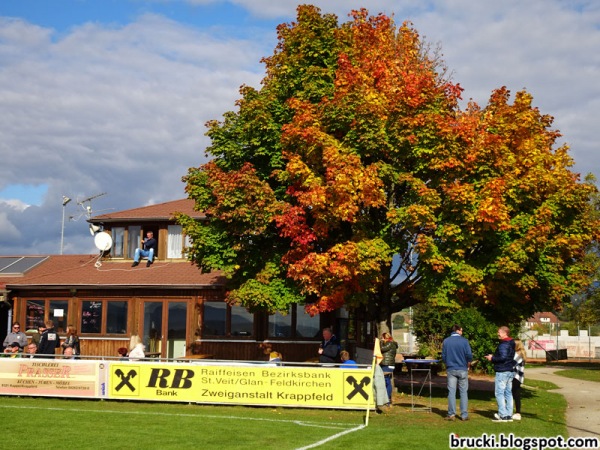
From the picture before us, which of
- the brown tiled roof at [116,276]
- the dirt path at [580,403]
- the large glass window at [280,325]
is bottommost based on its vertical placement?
the dirt path at [580,403]

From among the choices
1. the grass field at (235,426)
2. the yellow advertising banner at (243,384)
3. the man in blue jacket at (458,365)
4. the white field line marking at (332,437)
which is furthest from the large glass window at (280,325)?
the white field line marking at (332,437)

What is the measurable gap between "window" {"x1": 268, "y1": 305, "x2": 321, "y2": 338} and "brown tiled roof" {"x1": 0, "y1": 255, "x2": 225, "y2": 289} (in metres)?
2.58

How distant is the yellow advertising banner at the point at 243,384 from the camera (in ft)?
62.1

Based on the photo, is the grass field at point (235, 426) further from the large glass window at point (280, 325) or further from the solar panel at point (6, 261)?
the solar panel at point (6, 261)

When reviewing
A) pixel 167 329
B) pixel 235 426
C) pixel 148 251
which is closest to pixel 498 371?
pixel 235 426

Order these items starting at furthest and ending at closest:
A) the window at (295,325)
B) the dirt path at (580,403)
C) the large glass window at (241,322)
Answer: the large glass window at (241,322), the window at (295,325), the dirt path at (580,403)

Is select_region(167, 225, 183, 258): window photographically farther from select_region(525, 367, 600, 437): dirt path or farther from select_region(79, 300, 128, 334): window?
select_region(525, 367, 600, 437): dirt path

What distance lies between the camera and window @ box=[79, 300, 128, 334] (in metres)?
30.8

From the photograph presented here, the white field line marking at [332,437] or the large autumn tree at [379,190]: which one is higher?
the large autumn tree at [379,190]

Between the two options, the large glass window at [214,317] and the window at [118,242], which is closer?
the large glass window at [214,317]

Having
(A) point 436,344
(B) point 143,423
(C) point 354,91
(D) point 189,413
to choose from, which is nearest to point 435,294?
(C) point 354,91

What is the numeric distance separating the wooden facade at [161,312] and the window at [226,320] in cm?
4

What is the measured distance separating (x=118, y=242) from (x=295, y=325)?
9.60 metres

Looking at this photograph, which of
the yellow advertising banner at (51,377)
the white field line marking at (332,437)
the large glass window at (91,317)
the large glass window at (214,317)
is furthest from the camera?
the large glass window at (91,317)
